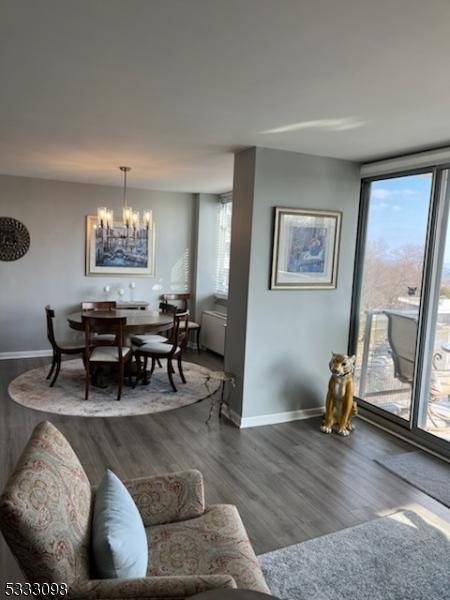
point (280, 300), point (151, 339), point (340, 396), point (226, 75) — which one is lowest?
point (340, 396)

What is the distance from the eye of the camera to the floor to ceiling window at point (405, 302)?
3621 mm

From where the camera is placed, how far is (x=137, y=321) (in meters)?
4.82

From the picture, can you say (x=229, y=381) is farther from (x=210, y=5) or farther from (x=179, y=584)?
(x=210, y=5)

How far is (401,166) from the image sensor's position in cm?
382

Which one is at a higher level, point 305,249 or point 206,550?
point 305,249

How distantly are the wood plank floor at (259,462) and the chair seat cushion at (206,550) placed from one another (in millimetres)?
676

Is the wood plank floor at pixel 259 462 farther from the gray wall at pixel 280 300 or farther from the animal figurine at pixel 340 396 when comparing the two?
the gray wall at pixel 280 300

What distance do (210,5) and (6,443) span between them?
10.9ft

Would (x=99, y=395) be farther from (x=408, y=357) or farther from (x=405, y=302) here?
(x=405, y=302)

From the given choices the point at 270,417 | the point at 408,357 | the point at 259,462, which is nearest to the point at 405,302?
the point at 408,357

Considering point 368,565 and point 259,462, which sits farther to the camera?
point 259,462

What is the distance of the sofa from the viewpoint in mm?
1186

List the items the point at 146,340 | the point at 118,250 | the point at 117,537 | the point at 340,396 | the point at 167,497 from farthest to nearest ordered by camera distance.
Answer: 1. the point at 118,250
2. the point at 146,340
3. the point at 340,396
4. the point at 167,497
5. the point at 117,537

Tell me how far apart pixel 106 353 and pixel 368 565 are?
3.26 m
